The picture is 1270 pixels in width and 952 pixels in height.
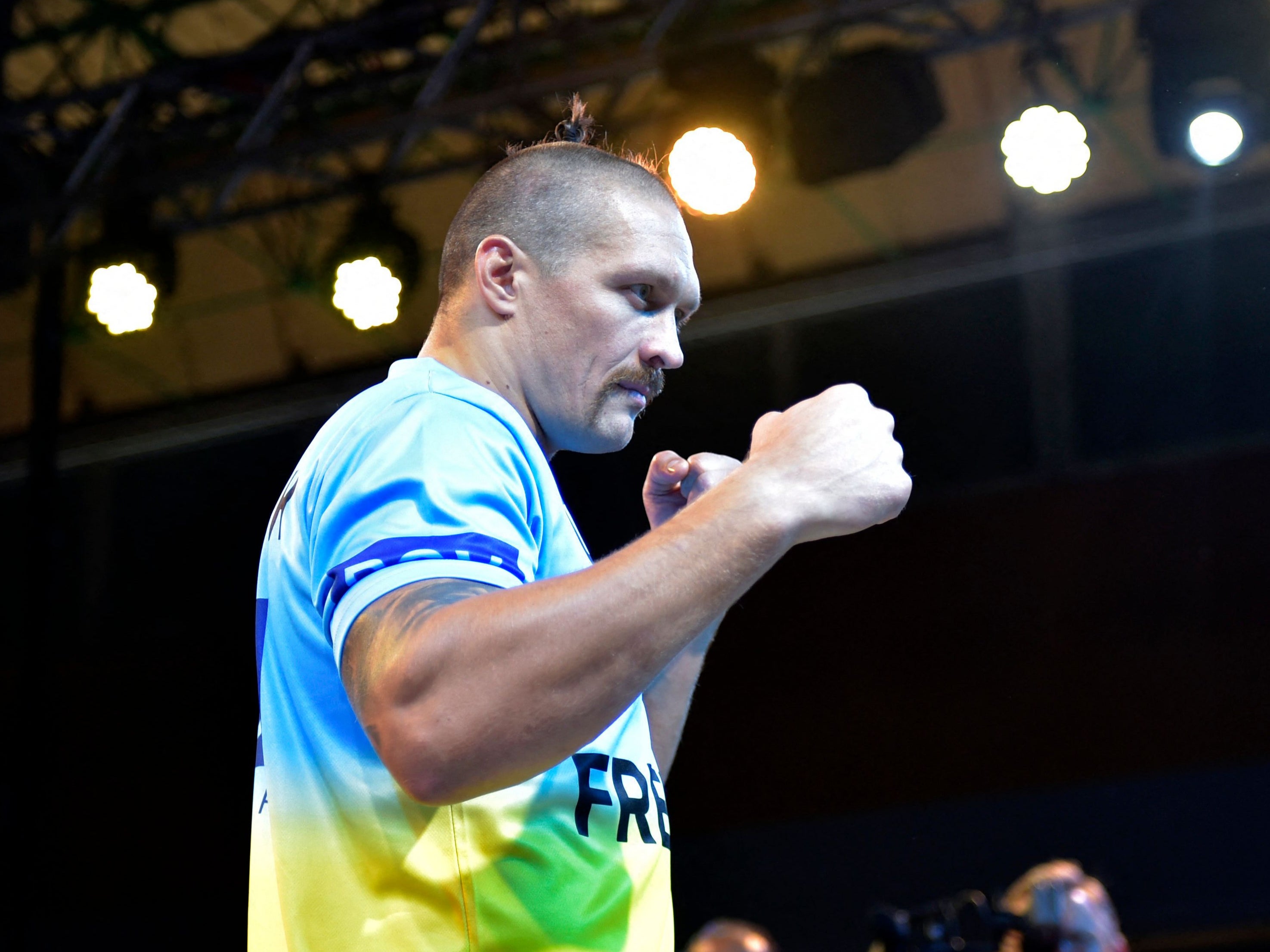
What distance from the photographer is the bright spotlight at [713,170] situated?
5.13 metres

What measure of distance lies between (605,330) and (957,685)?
4.88 meters

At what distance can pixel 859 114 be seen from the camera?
5.25 meters

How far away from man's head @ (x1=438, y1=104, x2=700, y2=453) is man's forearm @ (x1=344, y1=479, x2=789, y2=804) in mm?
434

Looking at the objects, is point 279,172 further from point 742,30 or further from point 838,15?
point 838,15

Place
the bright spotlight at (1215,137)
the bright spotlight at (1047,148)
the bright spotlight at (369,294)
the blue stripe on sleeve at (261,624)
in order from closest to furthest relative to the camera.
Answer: the blue stripe on sleeve at (261,624), the bright spotlight at (1215,137), the bright spotlight at (1047,148), the bright spotlight at (369,294)

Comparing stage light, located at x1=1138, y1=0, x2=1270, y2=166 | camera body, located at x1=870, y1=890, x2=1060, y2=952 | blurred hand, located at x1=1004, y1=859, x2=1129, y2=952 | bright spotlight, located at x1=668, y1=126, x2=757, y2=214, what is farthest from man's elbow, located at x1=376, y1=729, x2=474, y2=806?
stage light, located at x1=1138, y1=0, x2=1270, y2=166

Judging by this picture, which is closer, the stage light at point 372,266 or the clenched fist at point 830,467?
the clenched fist at point 830,467

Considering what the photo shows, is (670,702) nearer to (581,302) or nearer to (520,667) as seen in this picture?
(581,302)

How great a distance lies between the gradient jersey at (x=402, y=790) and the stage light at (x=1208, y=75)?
415cm

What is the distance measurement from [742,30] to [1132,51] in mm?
1501

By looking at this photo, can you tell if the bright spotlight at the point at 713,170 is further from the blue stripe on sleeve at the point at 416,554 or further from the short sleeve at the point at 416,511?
the blue stripe on sleeve at the point at 416,554

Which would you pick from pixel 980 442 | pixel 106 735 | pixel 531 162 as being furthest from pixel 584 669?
pixel 106 735

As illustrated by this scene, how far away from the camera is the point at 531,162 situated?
5.25ft

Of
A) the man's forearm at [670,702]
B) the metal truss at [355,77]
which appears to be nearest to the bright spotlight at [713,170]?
the metal truss at [355,77]
